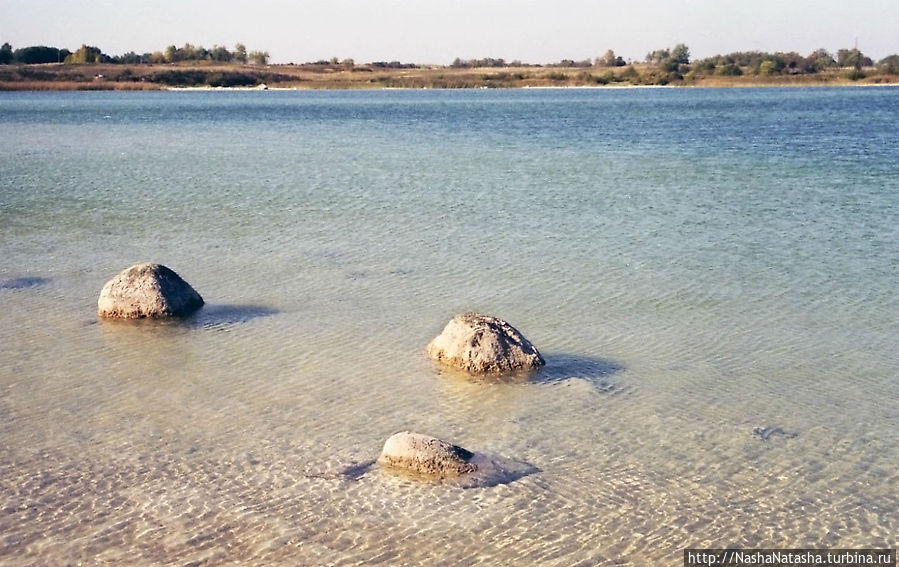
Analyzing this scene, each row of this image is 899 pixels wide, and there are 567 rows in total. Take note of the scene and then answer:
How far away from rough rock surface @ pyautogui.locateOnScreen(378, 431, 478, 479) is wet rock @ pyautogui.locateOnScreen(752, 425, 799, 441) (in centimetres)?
259

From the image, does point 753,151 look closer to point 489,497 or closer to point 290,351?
point 290,351

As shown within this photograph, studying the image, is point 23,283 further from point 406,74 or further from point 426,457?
point 406,74

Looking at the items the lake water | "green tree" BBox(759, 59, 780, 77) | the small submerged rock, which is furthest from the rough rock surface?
"green tree" BBox(759, 59, 780, 77)

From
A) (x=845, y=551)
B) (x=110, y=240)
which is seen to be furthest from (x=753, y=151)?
(x=845, y=551)

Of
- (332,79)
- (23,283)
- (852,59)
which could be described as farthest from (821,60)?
(23,283)

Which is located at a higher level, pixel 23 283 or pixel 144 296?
pixel 144 296

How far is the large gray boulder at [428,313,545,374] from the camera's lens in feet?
32.9

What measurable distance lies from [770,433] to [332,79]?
429 feet

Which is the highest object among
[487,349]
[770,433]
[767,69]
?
[767,69]

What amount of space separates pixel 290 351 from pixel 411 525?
169 inches

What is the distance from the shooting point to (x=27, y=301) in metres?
13.0

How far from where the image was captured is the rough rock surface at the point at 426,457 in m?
7.65

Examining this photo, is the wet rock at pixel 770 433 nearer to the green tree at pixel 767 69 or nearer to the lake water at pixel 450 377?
Answer: the lake water at pixel 450 377

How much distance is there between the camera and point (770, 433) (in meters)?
8.52
